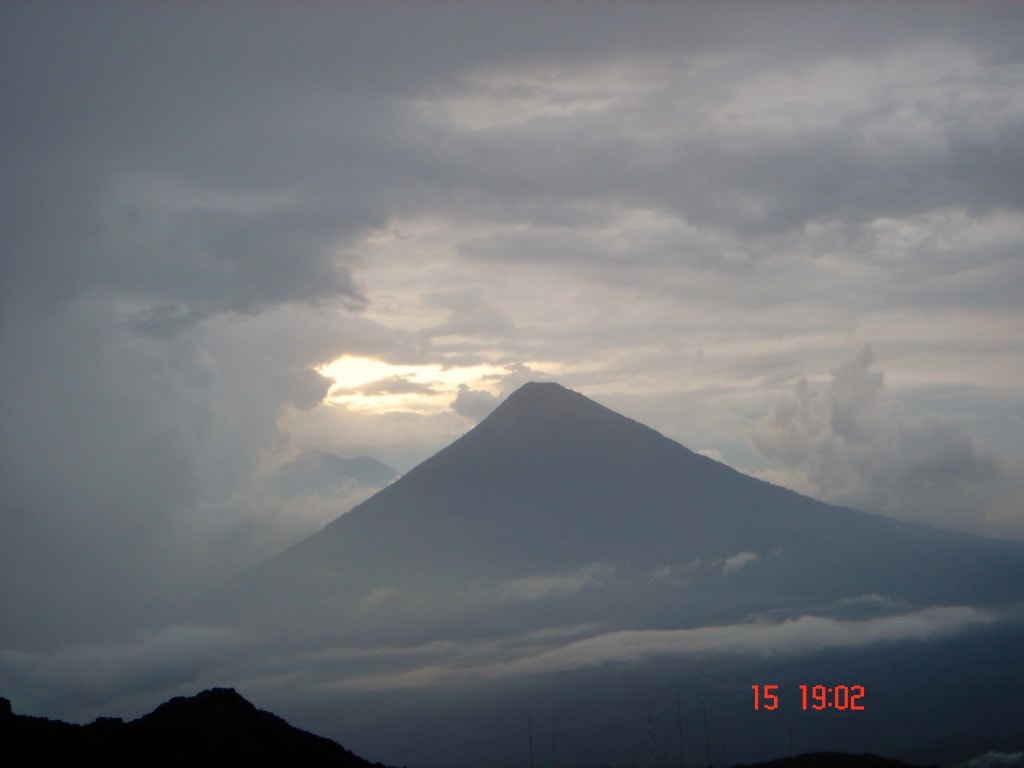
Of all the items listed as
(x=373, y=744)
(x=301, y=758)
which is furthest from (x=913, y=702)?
(x=301, y=758)

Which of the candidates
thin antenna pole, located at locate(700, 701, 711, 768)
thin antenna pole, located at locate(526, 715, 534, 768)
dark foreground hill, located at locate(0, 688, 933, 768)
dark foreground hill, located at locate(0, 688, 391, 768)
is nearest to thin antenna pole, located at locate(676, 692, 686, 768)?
thin antenna pole, located at locate(700, 701, 711, 768)

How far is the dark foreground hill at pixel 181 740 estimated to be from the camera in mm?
53125

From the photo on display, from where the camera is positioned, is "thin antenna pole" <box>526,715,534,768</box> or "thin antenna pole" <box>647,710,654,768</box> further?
"thin antenna pole" <box>526,715,534,768</box>

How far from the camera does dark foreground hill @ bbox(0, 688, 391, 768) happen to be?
5312 centimetres

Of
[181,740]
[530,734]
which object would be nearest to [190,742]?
[181,740]

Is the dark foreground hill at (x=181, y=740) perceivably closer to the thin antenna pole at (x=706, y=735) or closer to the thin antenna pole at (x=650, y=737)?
the thin antenna pole at (x=650, y=737)

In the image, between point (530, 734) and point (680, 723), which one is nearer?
point (680, 723)

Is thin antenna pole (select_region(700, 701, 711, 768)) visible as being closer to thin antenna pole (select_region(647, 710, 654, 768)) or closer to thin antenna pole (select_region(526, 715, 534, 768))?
thin antenna pole (select_region(647, 710, 654, 768))

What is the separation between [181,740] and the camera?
194 ft

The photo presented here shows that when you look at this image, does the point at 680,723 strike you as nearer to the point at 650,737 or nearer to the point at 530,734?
the point at 650,737

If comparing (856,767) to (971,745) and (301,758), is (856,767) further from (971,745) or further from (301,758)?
(971,745)

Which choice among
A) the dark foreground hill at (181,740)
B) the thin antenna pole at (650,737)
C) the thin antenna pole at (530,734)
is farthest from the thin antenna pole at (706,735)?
the dark foreground hill at (181,740)

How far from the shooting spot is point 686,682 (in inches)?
7702

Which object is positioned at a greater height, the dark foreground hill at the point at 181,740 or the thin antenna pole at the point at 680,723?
the dark foreground hill at the point at 181,740
